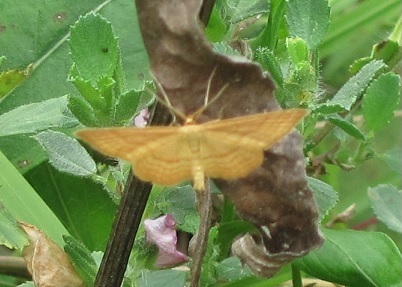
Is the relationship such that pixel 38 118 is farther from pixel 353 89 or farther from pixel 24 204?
pixel 353 89

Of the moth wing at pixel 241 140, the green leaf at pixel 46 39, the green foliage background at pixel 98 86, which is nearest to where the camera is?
the moth wing at pixel 241 140

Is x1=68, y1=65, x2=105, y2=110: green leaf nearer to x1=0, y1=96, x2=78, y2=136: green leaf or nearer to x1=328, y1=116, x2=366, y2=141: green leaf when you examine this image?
x1=0, y1=96, x2=78, y2=136: green leaf

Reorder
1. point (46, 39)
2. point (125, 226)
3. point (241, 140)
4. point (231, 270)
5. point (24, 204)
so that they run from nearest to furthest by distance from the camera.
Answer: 1. point (241, 140)
2. point (125, 226)
3. point (231, 270)
4. point (24, 204)
5. point (46, 39)

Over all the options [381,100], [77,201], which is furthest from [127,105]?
[77,201]

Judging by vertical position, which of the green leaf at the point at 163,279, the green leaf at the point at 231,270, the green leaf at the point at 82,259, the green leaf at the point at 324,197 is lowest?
the green leaf at the point at 231,270

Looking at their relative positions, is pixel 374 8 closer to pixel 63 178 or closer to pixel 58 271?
pixel 63 178

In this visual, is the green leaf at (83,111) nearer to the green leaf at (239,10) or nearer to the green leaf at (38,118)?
the green leaf at (38,118)

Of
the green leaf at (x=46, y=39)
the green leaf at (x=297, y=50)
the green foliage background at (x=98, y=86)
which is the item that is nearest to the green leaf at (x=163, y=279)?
the green foliage background at (x=98, y=86)
